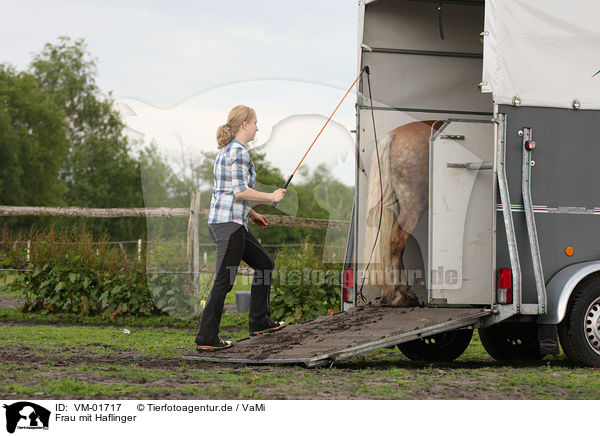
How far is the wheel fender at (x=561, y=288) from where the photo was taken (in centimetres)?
508

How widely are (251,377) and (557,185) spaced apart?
272 centimetres

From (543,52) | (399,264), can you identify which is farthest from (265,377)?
(543,52)

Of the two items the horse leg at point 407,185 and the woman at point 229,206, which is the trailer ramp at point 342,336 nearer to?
the woman at point 229,206

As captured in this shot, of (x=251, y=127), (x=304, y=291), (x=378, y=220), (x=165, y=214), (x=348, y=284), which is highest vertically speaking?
(x=251, y=127)

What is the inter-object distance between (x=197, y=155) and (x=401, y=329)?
2978mm

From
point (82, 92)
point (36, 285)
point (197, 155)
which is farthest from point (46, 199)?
point (197, 155)

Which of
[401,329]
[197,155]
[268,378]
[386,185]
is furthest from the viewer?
[197,155]

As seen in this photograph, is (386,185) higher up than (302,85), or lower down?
lower down

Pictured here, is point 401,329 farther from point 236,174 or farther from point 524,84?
point 524,84

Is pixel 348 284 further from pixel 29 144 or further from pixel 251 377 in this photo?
pixel 29 144

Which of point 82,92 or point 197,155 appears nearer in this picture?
point 197,155

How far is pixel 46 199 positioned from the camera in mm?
38844

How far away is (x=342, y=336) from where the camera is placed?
206 inches
